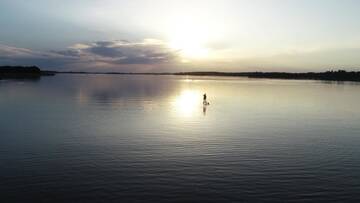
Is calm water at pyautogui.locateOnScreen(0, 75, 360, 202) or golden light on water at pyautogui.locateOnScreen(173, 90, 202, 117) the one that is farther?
golden light on water at pyautogui.locateOnScreen(173, 90, 202, 117)

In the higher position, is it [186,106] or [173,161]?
[173,161]

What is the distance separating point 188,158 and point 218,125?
15137 millimetres

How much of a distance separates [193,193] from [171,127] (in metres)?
19.2

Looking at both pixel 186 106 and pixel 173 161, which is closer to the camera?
pixel 173 161

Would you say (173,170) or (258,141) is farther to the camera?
(258,141)

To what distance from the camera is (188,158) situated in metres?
22.8

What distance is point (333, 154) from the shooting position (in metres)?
24.8

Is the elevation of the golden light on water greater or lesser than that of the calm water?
lesser

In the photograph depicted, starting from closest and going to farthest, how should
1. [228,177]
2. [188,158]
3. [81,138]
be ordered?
[228,177] → [188,158] → [81,138]

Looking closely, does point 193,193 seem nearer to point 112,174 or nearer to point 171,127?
point 112,174

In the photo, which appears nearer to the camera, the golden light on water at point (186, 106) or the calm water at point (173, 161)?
the calm water at point (173, 161)

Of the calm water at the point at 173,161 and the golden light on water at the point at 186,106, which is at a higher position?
the calm water at the point at 173,161

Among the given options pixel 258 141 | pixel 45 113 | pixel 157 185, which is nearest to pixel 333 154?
pixel 258 141

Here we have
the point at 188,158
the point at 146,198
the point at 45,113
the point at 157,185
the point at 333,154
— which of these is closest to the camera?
the point at 146,198
